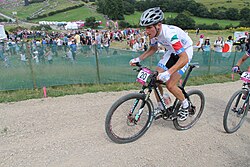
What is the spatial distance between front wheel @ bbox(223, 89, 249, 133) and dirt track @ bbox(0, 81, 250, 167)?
0.17 meters

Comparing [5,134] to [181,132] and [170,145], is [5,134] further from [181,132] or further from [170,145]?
[181,132]

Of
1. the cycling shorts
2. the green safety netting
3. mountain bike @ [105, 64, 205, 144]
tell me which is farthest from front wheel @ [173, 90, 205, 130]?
the green safety netting

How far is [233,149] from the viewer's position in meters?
3.72

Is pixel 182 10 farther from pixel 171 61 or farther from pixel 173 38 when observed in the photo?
pixel 173 38

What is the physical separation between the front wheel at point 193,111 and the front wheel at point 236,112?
620 millimetres

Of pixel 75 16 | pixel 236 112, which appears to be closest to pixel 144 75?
pixel 236 112

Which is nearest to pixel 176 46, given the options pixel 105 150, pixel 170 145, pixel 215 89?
pixel 170 145

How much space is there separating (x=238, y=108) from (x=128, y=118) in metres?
2.42

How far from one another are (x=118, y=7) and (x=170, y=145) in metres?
82.6

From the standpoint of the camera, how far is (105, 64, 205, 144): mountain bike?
Answer: 3.50 metres

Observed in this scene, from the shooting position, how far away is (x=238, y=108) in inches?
171

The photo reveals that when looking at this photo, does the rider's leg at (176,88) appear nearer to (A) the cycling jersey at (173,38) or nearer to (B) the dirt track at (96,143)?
(A) the cycling jersey at (173,38)

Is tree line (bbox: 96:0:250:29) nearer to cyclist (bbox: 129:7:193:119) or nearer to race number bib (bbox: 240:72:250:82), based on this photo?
race number bib (bbox: 240:72:250:82)

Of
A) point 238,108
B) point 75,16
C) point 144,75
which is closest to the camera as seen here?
point 144,75
